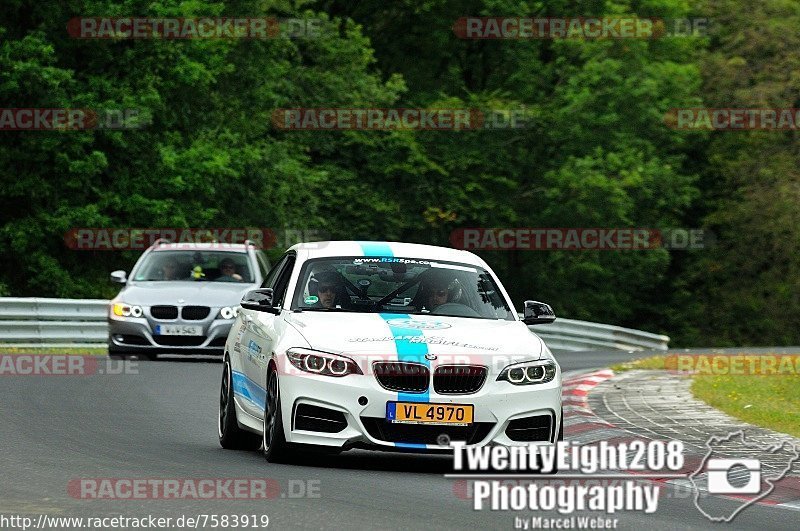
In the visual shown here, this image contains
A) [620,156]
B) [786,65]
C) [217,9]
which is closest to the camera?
[217,9]

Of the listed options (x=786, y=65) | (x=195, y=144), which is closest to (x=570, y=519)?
(x=195, y=144)

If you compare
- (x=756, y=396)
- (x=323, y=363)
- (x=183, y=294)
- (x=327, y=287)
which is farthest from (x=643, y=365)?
(x=323, y=363)

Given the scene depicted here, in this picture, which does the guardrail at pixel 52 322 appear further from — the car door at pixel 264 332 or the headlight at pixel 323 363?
the headlight at pixel 323 363

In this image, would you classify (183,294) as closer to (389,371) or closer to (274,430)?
(274,430)

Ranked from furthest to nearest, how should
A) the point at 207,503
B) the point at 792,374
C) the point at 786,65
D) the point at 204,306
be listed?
the point at 786,65
the point at 792,374
the point at 204,306
the point at 207,503

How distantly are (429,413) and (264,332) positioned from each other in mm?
1665

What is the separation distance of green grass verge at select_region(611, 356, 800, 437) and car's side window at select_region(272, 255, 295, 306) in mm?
4863

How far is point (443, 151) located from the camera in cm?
5691

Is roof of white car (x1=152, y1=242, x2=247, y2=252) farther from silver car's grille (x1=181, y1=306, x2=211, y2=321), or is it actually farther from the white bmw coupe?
the white bmw coupe

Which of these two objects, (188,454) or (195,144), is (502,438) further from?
(195,144)


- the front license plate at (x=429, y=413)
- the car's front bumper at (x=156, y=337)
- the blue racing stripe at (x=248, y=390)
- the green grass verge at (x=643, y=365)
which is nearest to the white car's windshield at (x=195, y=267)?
the car's front bumper at (x=156, y=337)

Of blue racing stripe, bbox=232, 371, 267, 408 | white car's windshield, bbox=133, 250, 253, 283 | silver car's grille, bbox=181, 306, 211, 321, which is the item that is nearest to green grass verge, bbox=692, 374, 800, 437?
blue racing stripe, bbox=232, 371, 267, 408

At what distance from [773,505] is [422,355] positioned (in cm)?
240

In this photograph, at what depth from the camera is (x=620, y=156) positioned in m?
56.4
